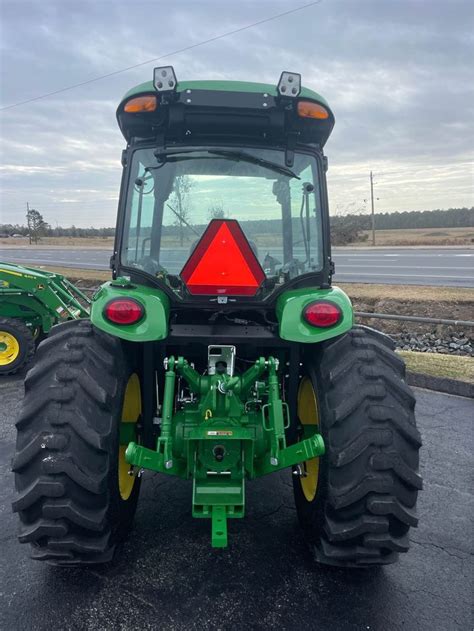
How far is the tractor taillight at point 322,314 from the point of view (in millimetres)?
2758

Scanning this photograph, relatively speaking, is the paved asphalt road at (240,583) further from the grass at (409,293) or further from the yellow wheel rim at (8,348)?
the grass at (409,293)

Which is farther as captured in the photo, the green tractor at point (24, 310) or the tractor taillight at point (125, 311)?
the green tractor at point (24, 310)

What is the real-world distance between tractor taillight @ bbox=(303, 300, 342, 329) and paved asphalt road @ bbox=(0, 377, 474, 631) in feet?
4.60

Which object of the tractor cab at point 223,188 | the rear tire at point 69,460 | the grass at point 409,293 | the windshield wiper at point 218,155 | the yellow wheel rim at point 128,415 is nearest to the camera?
the rear tire at point 69,460

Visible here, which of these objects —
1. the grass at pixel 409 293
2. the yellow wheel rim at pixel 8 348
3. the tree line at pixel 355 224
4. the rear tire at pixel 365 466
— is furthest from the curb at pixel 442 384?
the tree line at pixel 355 224

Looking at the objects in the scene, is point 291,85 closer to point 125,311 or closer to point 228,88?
point 228,88

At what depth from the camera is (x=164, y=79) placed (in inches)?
109

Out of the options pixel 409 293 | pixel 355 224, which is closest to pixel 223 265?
pixel 409 293

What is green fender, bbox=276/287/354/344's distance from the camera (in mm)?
2740

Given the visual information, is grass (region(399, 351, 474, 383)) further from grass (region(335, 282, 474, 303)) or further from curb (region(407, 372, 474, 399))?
grass (region(335, 282, 474, 303))

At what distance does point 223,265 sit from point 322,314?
62 cm

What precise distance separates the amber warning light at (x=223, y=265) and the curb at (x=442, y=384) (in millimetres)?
4239

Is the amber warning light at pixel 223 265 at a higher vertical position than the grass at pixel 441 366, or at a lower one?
higher

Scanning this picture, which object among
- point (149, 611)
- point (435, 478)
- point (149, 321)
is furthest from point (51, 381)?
point (435, 478)
